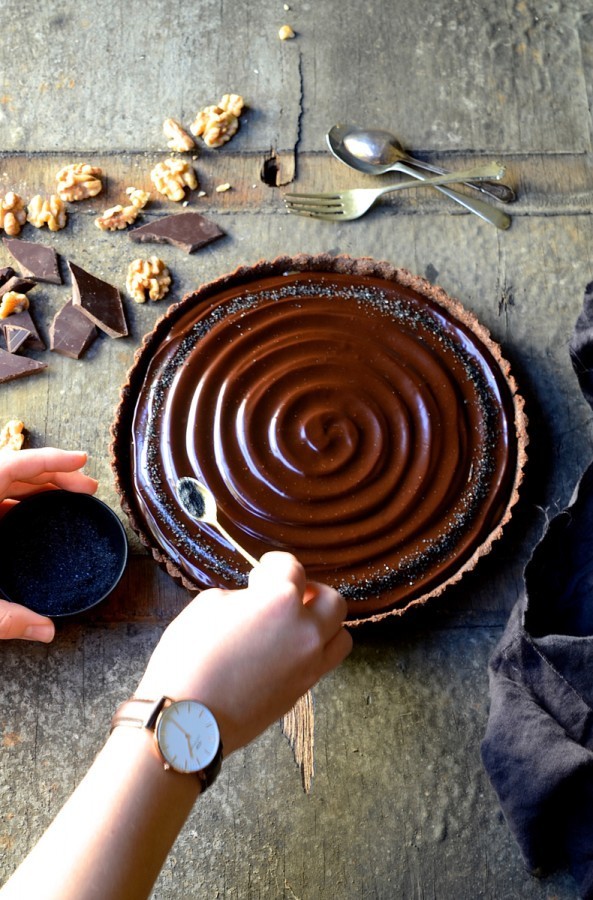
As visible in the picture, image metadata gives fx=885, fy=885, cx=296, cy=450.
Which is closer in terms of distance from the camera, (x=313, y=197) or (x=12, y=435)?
(x=12, y=435)

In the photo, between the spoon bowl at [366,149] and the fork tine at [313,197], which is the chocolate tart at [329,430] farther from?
the spoon bowl at [366,149]

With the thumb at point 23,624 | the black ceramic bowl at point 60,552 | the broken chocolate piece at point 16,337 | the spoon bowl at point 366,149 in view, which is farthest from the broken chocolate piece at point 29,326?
the spoon bowl at point 366,149

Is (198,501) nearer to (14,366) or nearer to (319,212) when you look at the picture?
(14,366)

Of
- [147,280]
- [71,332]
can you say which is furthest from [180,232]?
[71,332]

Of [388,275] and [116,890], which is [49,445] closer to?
[388,275]

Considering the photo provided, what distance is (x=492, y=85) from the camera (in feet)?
8.36

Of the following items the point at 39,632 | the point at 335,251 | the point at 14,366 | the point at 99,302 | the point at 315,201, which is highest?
the point at 315,201

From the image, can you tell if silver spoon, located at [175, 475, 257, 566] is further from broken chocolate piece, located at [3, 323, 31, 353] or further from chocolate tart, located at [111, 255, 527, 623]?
broken chocolate piece, located at [3, 323, 31, 353]

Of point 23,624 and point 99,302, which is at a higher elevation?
point 99,302

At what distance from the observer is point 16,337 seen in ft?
7.22

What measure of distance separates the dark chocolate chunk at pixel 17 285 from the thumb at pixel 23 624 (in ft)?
2.75

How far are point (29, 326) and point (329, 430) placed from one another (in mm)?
806

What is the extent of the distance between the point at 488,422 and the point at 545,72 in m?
1.16

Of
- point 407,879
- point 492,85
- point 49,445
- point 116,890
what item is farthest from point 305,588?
point 492,85
